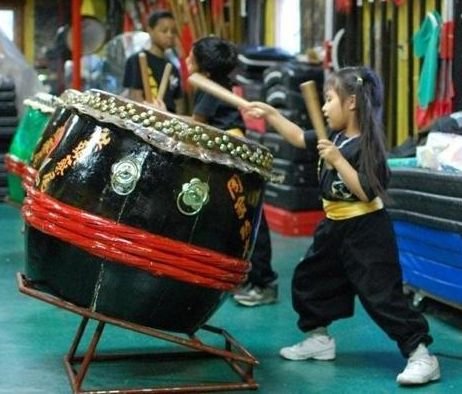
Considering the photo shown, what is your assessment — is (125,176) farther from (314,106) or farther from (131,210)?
(314,106)

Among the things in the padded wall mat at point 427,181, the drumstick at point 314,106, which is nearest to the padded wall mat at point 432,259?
the padded wall mat at point 427,181

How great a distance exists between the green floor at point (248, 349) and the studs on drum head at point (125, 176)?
68 centimetres

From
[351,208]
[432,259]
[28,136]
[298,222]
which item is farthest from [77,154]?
[298,222]

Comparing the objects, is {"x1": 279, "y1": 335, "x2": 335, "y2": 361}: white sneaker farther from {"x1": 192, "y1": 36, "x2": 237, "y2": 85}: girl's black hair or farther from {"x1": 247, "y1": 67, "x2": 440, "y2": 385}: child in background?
{"x1": 192, "y1": 36, "x2": 237, "y2": 85}: girl's black hair

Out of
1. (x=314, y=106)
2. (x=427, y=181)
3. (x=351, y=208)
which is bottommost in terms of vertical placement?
(x=427, y=181)

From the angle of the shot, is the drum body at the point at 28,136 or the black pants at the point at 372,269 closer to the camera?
the black pants at the point at 372,269

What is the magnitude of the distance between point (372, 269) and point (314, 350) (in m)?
0.42

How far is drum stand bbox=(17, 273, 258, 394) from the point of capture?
303 cm

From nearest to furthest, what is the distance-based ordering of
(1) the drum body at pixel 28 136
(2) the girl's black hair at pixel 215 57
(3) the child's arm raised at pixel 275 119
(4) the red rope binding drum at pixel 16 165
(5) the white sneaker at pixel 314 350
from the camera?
(3) the child's arm raised at pixel 275 119 → (5) the white sneaker at pixel 314 350 → (2) the girl's black hair at pixel 215 57 → (1) the drum body at pixel 28 136 → (4) the red rope binding drum at pixel 16 165

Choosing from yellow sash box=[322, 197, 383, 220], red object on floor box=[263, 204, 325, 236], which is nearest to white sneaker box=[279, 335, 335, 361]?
yellow sash box=[322, 197, 383, 220]

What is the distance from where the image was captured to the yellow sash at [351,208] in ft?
11.2

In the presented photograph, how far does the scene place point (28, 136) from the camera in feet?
17.6

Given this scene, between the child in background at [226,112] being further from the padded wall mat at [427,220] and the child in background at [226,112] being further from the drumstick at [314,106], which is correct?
the drumstick at [314,106]

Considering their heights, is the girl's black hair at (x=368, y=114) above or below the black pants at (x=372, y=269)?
above
